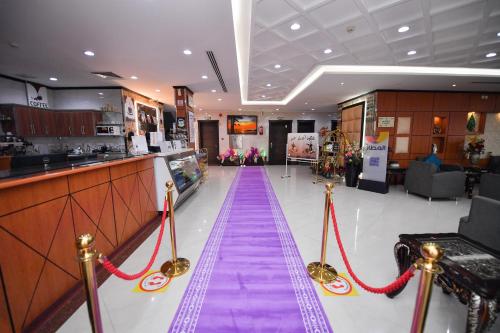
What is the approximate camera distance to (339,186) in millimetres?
6074

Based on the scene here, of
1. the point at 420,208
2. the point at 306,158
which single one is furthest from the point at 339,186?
the point at 420,208

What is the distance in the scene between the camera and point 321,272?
2105 millimetres

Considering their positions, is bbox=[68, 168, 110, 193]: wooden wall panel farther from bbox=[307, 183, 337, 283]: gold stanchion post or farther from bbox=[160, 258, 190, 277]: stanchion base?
bbox=[307, 183, 337, 283]: gold stanchion post

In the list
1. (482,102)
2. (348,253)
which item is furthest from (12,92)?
Answer: (482,102)

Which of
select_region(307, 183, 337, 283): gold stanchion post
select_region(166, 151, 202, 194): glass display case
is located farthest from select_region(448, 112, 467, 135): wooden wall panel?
select_region(166, 151, 202, 194): glass display case

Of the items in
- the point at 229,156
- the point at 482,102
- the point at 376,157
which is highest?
the point at 482,102

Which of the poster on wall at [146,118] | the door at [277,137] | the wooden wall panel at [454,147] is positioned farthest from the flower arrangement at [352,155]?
the poster on wall at [146,118]

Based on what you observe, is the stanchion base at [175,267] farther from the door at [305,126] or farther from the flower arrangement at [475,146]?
the door at [305,126]

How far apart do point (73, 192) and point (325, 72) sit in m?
4.95

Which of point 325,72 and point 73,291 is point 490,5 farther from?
point 73,291

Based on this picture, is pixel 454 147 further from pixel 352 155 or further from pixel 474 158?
pixel 352 155

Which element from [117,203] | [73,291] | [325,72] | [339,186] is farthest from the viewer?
[339,186]

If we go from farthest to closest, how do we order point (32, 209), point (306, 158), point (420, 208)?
point (306, 158)
point (420, 208)
point (32, 209)

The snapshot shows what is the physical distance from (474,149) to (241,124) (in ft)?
30.2
